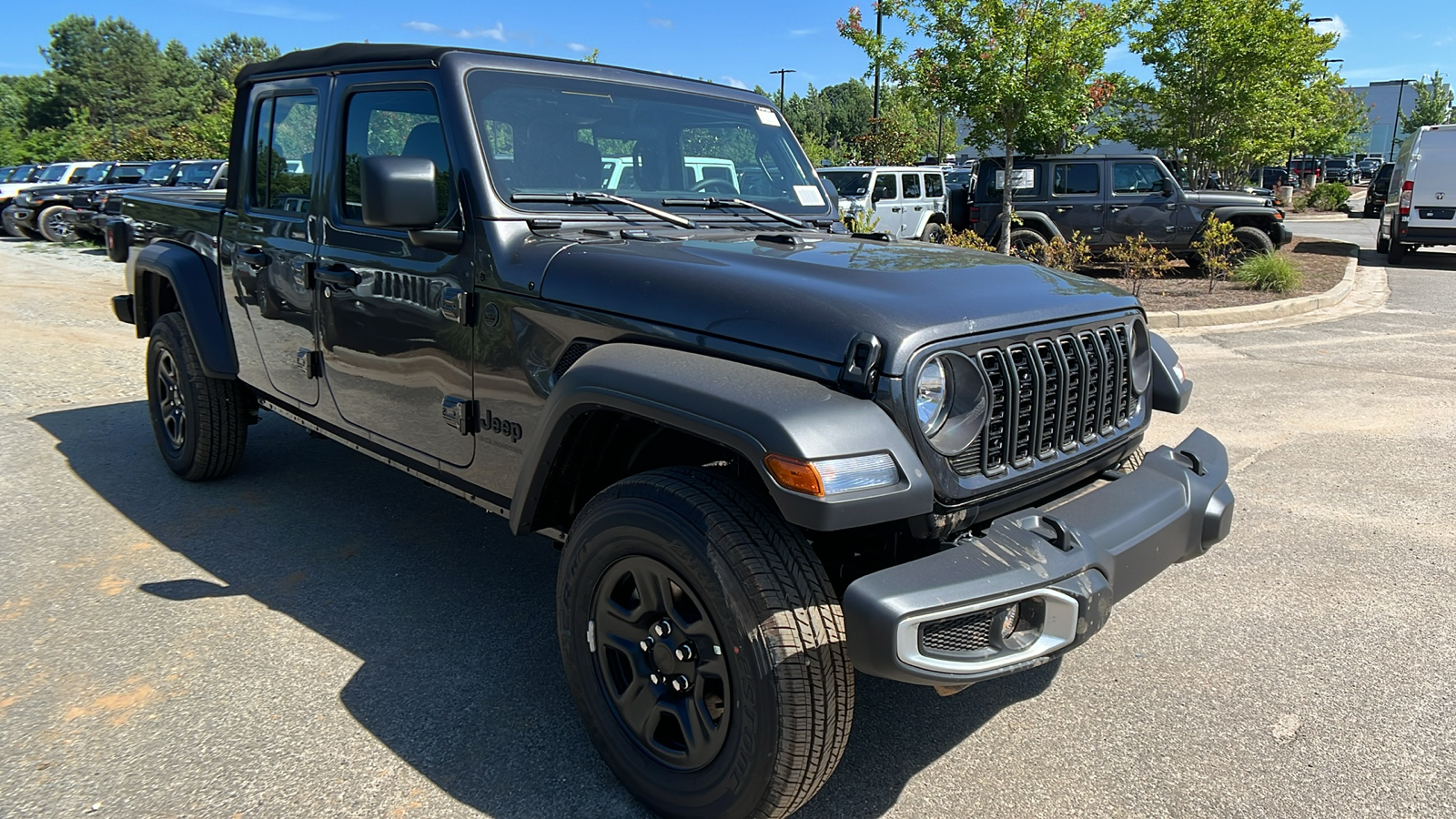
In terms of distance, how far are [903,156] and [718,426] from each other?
25826mm

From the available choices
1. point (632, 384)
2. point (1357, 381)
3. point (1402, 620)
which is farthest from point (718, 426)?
point (1357, 381)

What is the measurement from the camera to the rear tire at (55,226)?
2062cm

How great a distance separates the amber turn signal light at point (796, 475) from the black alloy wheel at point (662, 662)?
1.37 feet

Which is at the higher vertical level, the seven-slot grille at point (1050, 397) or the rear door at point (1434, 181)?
the rear door at point (1434, 181)

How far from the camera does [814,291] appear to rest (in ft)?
7.86

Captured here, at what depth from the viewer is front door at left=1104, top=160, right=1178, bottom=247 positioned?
14.3 metres

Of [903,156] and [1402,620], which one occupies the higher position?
[903,156]

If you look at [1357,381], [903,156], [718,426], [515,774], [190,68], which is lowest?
[515,774]

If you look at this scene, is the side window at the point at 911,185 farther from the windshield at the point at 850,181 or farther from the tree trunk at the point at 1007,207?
the tree trunk at the point at 1007,207

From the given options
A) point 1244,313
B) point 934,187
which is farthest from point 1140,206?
point 1244,313

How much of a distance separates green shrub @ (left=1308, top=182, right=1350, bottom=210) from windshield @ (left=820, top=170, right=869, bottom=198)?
26264 millimetres

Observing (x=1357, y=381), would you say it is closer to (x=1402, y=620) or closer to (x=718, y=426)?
(x=1402, y=620)

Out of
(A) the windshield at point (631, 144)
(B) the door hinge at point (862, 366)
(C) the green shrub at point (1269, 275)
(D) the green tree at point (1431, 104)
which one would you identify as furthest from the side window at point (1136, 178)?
(D) the green tree at point (1431, 104)

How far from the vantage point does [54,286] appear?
13.4 metres
